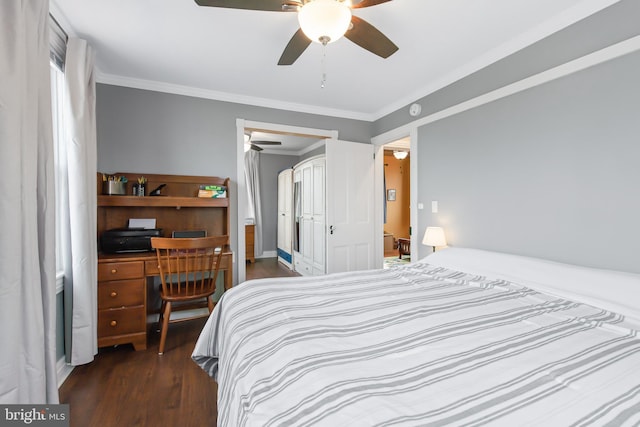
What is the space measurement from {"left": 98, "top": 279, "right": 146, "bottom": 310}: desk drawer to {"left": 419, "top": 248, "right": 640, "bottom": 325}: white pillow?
8.36 feet

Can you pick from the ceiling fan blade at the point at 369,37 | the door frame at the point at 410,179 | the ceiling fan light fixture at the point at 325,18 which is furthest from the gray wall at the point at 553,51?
the ceiling fan light fixture at the point at 325,18

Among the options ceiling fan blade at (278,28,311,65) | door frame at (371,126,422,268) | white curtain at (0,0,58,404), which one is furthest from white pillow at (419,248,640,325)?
white curtain at (0,0,58,404)

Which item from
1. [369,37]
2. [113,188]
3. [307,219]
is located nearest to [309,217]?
[307,219]

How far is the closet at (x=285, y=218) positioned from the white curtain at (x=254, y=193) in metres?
0.47

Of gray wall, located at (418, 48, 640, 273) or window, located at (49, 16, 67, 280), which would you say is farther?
window, located at (49, 16, 67, 280)

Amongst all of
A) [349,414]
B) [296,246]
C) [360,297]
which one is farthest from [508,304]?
[296,246]

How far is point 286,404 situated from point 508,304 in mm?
1290

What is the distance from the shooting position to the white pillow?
4.56 feet

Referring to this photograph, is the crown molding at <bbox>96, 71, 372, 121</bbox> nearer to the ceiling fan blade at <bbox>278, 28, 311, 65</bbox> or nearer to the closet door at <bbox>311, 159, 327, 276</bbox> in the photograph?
the closet door at <bbox>311, 159, 327, 276</bbox>

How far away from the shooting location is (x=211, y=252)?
2514 millimetres

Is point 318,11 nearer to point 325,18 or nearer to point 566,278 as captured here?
point 325,18

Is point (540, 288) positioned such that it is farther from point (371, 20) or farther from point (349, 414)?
point (371, 20)

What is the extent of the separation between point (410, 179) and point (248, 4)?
258cm

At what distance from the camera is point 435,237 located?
2760 millimetres
